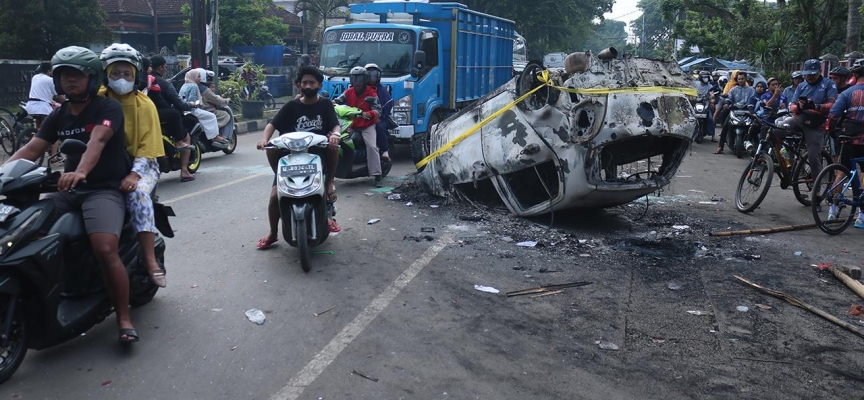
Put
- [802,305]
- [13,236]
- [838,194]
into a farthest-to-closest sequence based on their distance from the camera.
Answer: [838,194] → [802,305] → [13,236]

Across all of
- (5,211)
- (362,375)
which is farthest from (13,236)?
(362,375)

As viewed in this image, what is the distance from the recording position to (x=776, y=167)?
9242 millimetres

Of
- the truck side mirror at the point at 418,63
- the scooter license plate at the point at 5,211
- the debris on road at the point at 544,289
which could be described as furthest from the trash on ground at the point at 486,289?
the truck side mirror at the point at 418,63

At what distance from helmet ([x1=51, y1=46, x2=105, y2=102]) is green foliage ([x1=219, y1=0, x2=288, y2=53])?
30.8 metres

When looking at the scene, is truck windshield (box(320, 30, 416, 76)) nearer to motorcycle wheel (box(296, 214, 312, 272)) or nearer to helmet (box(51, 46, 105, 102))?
motorcycle wheel (box(296, 214, 312, 272))

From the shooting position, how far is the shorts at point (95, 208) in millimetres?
4125

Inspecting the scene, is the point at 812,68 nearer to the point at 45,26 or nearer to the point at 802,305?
the point at 802,305

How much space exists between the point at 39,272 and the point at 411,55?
31.6 ft

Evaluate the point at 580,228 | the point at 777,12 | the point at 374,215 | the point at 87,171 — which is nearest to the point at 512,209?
the point at 580,228

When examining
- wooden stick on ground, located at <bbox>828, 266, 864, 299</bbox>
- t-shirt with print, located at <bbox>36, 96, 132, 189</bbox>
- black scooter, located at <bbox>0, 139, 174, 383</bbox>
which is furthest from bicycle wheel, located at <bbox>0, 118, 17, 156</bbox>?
wooden stick on ground, located at <bbox>828, 266, 864, 299</bbox>

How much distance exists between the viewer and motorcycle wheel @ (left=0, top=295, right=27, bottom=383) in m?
3.74

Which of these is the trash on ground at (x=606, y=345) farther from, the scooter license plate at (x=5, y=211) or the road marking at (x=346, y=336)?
the scooter license plate at (x=5, y=211)

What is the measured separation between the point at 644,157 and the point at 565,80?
1.54 meters

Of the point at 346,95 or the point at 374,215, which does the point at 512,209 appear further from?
the point at 346,95
